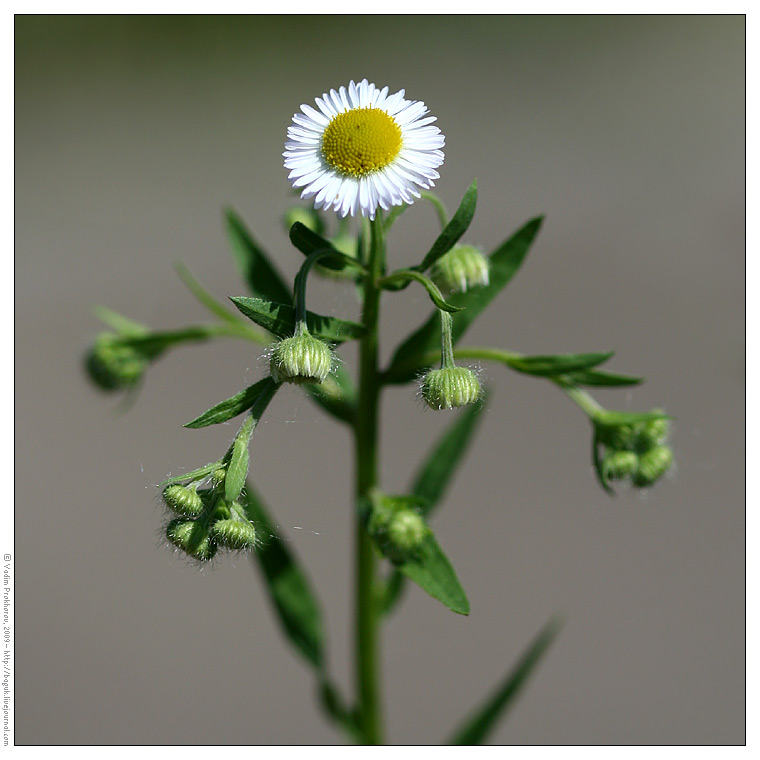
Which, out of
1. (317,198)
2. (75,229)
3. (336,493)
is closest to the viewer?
→ (317,198)

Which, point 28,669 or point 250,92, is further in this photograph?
point 250,92

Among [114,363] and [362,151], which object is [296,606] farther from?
[362,151]

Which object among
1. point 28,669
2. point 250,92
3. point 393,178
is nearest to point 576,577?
point 28,669

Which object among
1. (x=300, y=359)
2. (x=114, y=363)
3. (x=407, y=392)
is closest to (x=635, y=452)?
(x=300, y=359)

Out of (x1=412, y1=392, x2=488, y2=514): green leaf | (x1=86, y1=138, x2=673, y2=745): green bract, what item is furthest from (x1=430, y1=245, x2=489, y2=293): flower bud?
(x1=412, y1=392, x2=488, y2=514): green leaf

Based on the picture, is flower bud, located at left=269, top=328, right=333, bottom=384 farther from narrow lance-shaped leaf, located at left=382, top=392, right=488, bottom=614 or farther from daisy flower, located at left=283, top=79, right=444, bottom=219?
narrow lance-shaped leaf, located at left=382, top=392, right=488, bottom=614

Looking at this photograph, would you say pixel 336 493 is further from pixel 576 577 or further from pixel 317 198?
pixel 317 198
